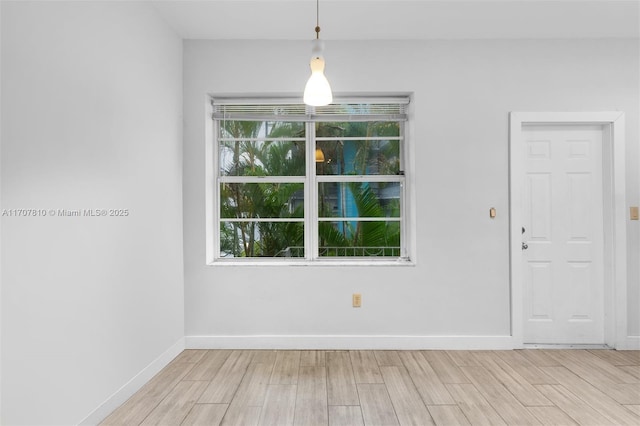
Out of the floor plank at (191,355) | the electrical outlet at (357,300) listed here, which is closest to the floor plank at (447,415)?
the electrical outlet at (357,300)

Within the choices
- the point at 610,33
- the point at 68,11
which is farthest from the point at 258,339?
the point at 610,33

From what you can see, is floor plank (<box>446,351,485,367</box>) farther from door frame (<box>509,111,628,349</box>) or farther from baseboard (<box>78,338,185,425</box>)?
baseboard (<box>78,338,185,425</box>)

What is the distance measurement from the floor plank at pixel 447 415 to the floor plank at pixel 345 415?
43 centimetres

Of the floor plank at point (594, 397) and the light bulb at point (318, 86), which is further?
the floor plank at point (594, 397)

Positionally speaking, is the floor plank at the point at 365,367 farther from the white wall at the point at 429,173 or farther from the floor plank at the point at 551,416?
the floor plank at the point at 551,416

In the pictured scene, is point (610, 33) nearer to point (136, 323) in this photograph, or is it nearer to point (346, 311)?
A: point (346, 311)

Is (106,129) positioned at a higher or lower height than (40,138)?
higher

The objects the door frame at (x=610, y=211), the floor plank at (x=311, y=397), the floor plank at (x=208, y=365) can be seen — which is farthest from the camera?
the door frame at (x=610, y=211)

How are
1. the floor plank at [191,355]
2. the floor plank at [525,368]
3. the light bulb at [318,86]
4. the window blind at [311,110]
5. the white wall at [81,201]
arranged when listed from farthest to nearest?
the window blind at [311,110] < the floor plank at [191,355] < the floor plank at [525,368] < the light bulb at [318,86] < the white wall at [81,201]

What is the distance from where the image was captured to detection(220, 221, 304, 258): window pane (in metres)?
3.50

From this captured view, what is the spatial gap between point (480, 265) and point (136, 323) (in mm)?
2750

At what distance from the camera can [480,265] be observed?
327 centimetres

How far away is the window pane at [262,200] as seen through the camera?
3.48 m

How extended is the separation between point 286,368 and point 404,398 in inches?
36.7
